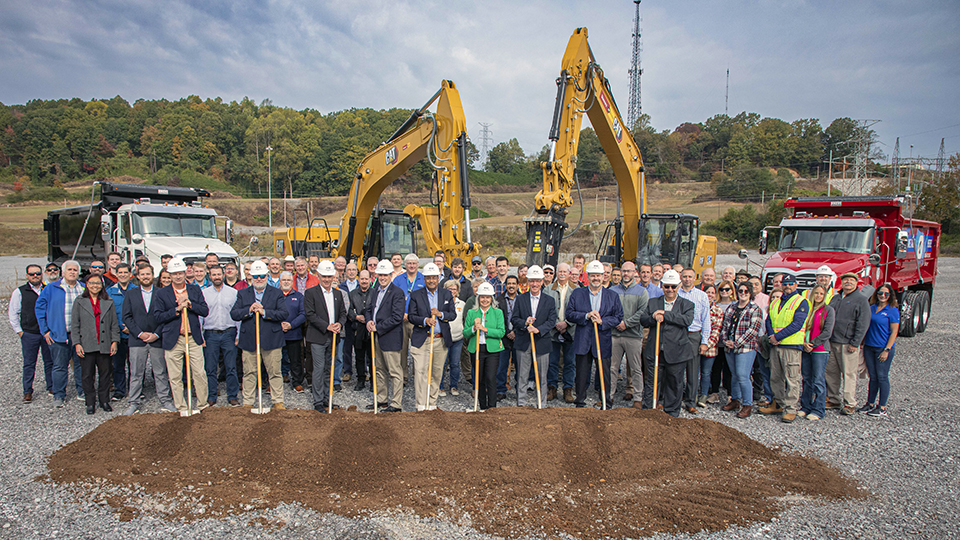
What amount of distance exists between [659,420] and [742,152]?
78873 mm

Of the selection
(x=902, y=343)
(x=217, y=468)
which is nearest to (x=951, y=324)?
(x=902, y=343)

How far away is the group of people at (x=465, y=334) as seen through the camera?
22.7ft

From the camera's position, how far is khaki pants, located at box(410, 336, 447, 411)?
712cm

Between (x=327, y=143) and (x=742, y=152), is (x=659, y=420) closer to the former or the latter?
(x=327, y=143)

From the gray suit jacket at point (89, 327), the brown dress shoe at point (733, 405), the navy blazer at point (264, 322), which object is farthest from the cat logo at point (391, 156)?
the brown dress shoe at point (733, 405)

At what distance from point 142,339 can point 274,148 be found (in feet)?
219

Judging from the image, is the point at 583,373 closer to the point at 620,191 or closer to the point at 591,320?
the point at 591,320

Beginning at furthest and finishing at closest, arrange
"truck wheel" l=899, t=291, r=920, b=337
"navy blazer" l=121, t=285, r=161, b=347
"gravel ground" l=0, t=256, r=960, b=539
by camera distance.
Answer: "truck wheel" l=899, t=291, r=920, b=337 < "navy blazer" l=121, t=285, r=161, b=347 < "gravel ground" l=0, t=256, r=960, b=539

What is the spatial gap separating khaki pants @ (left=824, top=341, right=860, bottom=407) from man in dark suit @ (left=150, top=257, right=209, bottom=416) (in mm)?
8646

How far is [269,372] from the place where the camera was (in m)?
7.11

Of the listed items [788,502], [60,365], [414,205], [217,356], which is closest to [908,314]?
[788,502]

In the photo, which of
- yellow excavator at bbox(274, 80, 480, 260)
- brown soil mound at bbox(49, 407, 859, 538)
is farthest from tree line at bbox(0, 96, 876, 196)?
brown soil mound at bbox(49, 407, 859, 538)

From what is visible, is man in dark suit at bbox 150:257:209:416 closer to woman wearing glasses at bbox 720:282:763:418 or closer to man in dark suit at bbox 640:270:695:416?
man in dark suit at bbox 640:270:695:416

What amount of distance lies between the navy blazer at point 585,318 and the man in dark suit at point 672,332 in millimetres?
409
